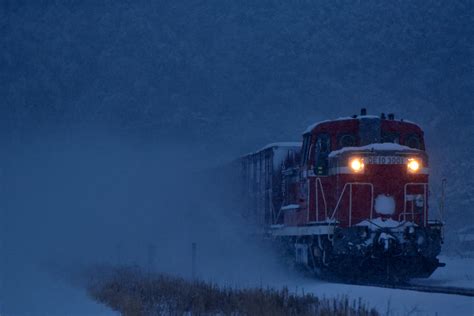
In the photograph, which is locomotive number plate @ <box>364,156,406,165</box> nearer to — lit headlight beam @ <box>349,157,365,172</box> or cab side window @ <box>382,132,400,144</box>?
lit headlight beam @ <box>349,157,365,172</box>

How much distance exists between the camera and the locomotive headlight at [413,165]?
49.6 ft

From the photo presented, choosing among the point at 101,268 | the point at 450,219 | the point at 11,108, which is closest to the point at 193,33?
the point at 11,108

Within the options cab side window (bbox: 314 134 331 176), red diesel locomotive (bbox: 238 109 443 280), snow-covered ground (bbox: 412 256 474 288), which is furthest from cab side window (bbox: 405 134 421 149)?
snow-covered ground (bbox: 412 256 474 288)

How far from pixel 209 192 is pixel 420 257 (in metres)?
12.5

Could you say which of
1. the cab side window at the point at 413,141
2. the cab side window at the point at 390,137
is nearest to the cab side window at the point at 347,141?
the cab side window at the point at 390,137

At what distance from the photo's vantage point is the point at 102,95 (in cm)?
10200

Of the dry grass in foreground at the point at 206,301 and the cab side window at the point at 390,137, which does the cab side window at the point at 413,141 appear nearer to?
the cab side window at the point at 390,137

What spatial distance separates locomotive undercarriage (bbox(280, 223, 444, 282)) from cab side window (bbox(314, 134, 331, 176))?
1.40 m

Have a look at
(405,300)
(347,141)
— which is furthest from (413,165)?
(405,300)

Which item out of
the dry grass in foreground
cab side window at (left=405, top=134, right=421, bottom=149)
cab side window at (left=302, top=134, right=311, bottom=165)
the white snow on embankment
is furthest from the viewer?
cab side window at (left=302, top=134, right=311, bottom=165)

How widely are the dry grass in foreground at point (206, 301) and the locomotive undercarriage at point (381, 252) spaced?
322 cm

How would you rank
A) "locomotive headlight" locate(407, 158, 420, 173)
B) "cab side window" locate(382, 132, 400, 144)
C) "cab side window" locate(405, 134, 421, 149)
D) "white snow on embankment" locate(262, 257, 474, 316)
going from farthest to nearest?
"cab side window" locate(405, 134, 421, 149) < "cab side window" locate(382, 132, 400, 144) < "locomotive headlight" locate(407, 158, 420, 173) < "white snow on embankment" locate(262, 257, 474, 316)

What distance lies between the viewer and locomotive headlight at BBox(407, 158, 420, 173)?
15.1 metres

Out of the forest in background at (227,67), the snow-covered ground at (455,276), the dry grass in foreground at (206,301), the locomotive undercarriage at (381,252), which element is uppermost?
the forest in background at (227,67)
